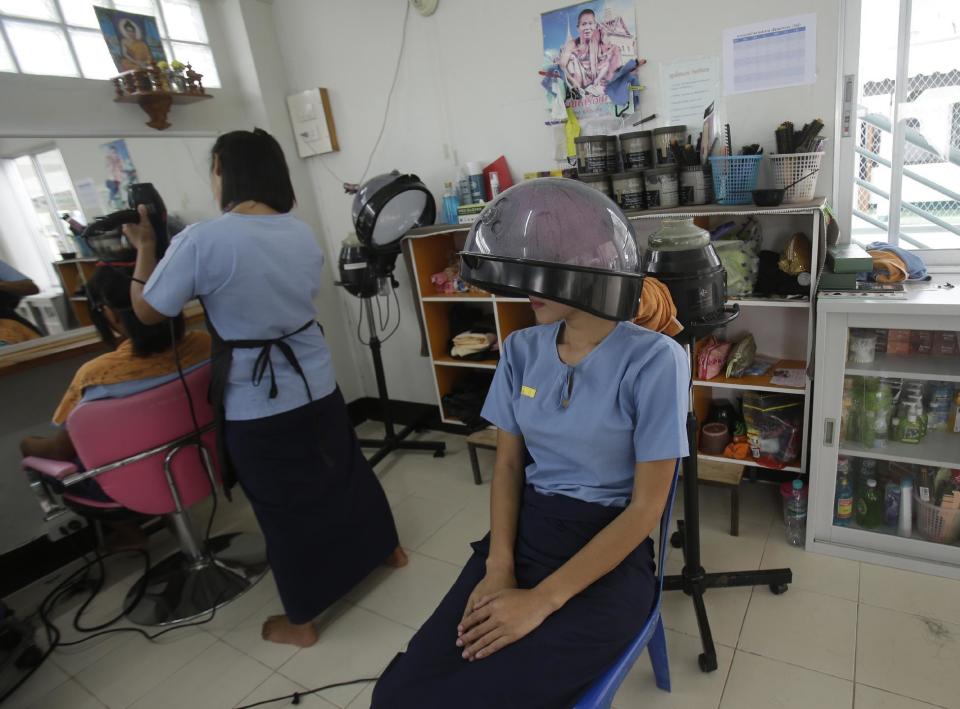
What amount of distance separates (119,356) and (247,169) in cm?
76

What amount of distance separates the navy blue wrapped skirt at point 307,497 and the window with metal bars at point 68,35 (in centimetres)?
186

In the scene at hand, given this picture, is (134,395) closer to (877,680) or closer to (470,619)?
(470,619)

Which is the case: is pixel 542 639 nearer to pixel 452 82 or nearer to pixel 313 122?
pixel 452 82

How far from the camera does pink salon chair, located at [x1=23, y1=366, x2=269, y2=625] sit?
1.67 m

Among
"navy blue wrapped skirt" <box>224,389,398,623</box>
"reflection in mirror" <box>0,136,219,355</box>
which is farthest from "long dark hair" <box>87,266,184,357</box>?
"reflection in mirror" <box>0,136,219,355</box>

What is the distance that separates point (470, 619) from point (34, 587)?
229 cm

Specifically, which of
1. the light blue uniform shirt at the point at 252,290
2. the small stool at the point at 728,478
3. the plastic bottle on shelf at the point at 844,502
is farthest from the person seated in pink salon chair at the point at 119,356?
the plastic bottle on shelf at the point at 844,502

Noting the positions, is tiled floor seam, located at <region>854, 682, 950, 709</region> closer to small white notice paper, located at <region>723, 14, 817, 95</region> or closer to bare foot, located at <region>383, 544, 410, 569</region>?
bare foot, located at <region>383, 544, 410, 569</region>

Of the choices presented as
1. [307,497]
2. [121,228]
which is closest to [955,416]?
[307,497]

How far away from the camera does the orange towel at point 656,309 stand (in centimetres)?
116

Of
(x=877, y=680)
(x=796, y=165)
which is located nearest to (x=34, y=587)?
(x=877, y=680)

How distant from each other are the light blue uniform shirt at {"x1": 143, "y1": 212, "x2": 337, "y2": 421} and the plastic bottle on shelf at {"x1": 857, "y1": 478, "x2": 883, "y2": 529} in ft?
6.05

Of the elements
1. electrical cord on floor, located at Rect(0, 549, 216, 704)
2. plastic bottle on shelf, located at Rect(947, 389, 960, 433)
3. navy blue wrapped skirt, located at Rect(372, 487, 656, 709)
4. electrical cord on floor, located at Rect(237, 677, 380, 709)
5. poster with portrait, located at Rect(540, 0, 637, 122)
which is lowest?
electrical cord on floor, located at Rect(237, 677, 380, 709)

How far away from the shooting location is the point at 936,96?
1.83 meters
